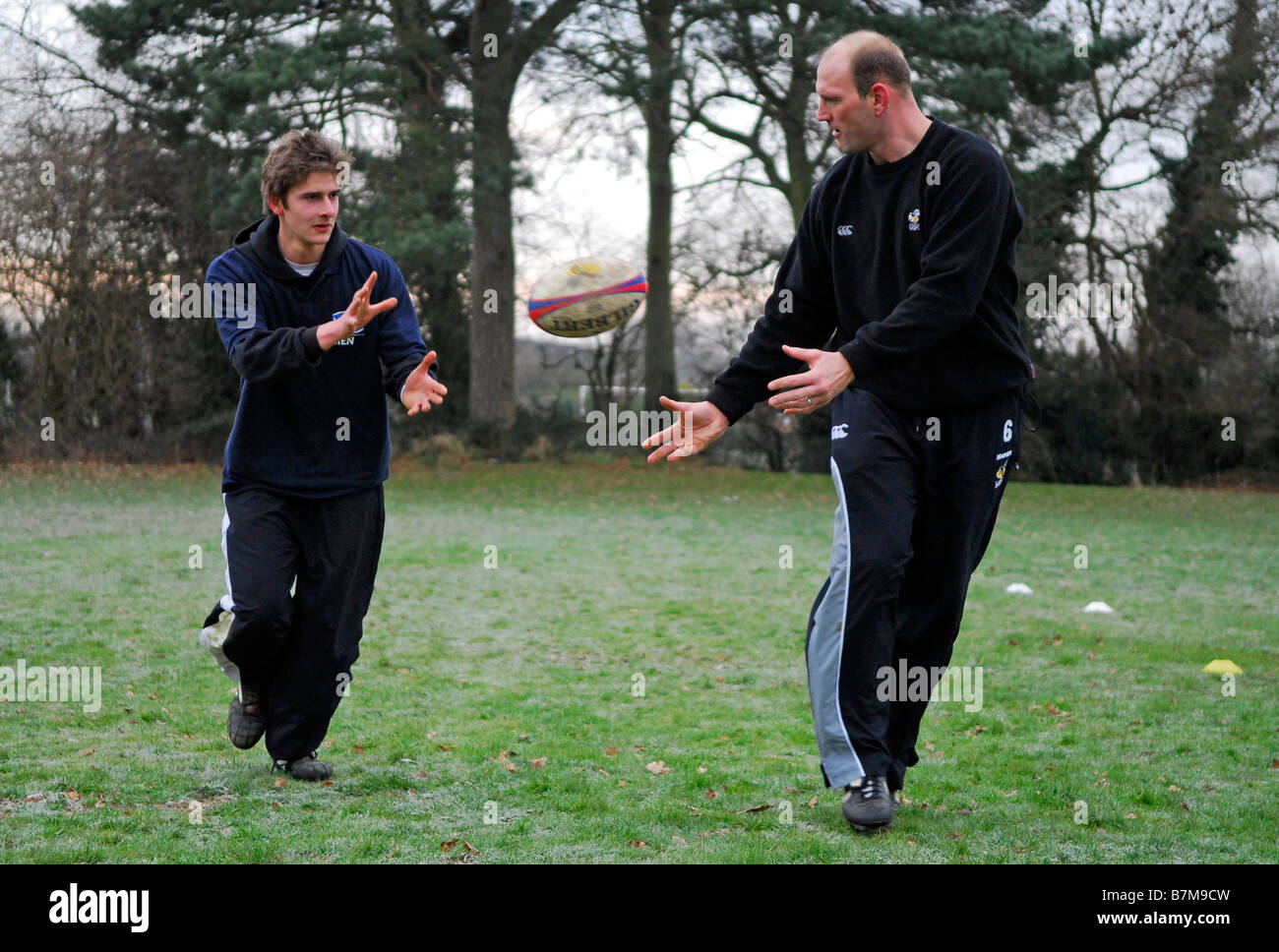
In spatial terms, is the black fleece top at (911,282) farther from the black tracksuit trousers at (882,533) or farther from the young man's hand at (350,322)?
the young man's hand at (350,322)

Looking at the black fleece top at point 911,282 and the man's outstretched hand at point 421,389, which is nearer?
the black fleece top at point 911,282

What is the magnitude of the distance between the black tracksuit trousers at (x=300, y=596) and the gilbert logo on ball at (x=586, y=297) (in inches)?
234

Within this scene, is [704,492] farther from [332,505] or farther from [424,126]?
[332,505]

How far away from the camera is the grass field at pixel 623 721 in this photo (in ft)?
12.9

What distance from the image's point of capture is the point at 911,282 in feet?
13.4

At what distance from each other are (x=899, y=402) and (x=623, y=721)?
2356 mm

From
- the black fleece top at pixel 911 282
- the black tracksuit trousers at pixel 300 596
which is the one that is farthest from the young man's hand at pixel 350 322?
the black fleece top at pixel 911 282

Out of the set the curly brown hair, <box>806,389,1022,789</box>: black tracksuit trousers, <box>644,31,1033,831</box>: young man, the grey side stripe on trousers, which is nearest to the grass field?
the grey side stripe on trousers

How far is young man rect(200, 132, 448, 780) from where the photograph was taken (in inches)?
177

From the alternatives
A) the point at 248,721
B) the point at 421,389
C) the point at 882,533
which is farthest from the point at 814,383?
the point at 248,721

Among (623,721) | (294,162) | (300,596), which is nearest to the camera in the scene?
(294,162)

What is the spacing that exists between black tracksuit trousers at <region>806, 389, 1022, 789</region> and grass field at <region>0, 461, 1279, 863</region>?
33 cm

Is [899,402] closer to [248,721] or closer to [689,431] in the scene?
[689,431]

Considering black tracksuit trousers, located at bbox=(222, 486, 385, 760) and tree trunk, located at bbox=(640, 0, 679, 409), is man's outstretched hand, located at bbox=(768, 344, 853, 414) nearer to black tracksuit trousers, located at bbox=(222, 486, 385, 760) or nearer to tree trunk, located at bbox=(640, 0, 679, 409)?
black tracksuit trousers, located at bbox=(222, 486, 385, 760)
